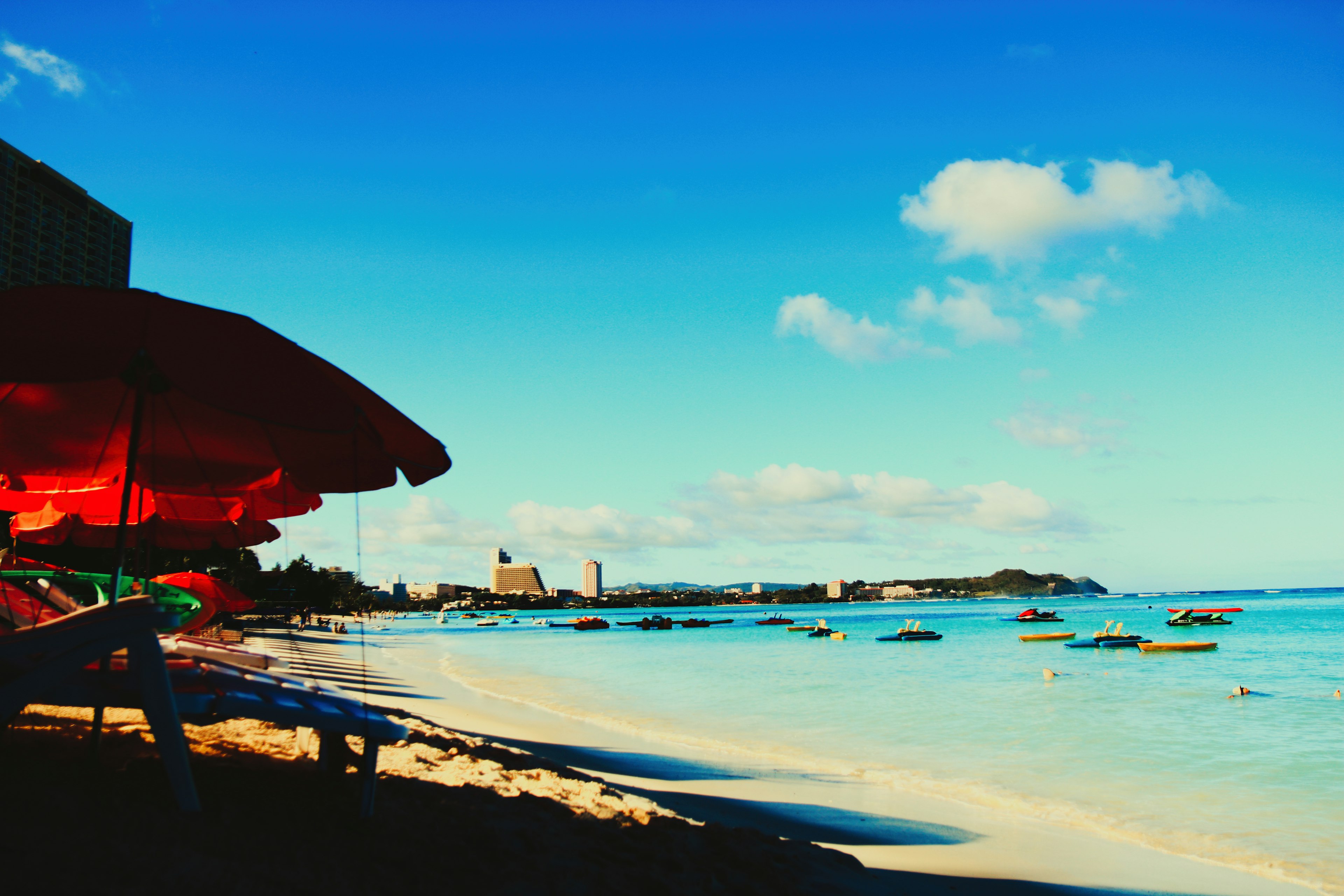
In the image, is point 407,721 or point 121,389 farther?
point 407,721

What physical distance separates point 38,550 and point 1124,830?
28367 millimetres

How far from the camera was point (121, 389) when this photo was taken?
4.91 metres

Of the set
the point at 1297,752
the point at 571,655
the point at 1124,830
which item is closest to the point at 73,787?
the point at 1124,830

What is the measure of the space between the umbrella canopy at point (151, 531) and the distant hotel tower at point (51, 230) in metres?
68.0

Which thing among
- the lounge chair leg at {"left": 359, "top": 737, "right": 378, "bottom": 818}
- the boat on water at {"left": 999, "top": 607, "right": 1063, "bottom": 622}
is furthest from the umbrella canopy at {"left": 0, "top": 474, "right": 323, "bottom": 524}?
the boat on water at {"left": 999, "top": 607, "right": 1063, "bottom": 622}

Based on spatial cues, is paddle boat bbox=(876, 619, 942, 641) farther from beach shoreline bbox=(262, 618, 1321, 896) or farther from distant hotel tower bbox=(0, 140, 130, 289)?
distant hotel tower bbox=(0, 140, 130, 289)

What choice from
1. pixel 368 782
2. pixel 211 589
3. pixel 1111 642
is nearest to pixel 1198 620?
pixel 1111 642

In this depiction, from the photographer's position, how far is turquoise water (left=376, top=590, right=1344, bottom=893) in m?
8.94

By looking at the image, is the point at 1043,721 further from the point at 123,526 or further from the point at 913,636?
the point at 913,636

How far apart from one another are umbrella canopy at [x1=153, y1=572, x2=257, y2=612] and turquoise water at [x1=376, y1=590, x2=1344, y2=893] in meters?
7.11

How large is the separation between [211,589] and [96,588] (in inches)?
98.9

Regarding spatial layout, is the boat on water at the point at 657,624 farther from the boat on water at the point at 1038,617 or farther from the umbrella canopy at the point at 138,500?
the umbrella canopy at the point at 138,500

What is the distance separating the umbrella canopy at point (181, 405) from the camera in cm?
297

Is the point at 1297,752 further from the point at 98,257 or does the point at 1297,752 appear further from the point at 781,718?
the point at 98,257
